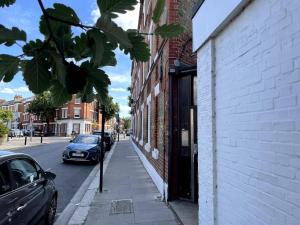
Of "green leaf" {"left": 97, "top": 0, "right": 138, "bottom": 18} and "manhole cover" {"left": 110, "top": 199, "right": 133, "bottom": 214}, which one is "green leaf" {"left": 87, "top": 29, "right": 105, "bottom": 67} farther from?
"manhole cover" {"left": 110, "top": 199, "right": 133, "bottom": 214}

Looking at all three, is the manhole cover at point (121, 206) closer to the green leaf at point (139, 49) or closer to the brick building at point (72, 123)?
the green leaf at point (139, 49)

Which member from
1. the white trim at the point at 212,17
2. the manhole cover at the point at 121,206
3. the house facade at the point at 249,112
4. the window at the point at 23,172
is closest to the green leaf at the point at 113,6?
the house facade at the point at 249,112

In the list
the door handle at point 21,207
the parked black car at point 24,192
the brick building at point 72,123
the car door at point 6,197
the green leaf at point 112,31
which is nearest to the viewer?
the green leaf at point 112,31

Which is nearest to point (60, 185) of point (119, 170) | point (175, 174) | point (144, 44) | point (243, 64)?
point (119, 170)

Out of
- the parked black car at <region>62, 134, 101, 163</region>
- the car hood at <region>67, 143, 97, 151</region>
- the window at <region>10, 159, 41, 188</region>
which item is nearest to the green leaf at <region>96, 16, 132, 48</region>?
the window at <region>10, 159, 41, 188</region>

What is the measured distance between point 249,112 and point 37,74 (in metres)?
2.51

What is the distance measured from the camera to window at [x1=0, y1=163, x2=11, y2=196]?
417 centimetres

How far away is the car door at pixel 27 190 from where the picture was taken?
14.7 ft

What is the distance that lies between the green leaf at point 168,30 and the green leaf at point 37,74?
0.47 m

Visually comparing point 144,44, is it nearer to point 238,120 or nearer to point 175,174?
point 238,120

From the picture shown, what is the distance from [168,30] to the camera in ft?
4.57

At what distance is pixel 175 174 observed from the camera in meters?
7.67

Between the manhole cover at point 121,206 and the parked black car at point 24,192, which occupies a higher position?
the parked black car at point 24,192

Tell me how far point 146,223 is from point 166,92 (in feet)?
10.9
